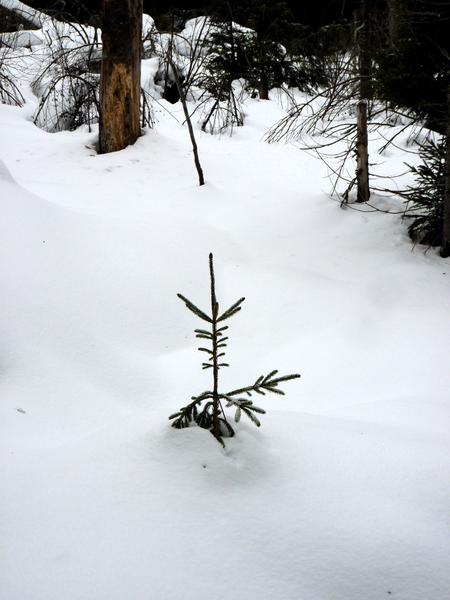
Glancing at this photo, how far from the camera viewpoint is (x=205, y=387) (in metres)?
2.86

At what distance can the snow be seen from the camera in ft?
4.26

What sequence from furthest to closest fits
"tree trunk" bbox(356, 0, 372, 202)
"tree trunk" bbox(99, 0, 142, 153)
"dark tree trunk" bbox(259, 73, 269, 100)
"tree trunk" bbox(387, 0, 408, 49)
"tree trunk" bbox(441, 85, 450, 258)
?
"dark tree trunk" bbox(259, 73, 269, 100), "tree trunk" bbox(99, 0, 142, 153), "tree trunk" bbox(356, 0, 372, 202), "tree trunk" bbox(441, 85, 450, 258), "tree trunk" bbox(387, 0, 408, 49)

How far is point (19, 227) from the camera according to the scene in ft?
11.7

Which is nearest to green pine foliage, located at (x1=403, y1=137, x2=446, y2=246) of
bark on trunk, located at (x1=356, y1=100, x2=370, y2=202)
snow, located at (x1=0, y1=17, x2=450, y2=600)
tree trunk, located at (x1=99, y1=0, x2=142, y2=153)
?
snow, located at (x1=0, y1=17, x2=450, y2=600)

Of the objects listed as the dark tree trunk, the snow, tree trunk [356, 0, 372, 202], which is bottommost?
the snow

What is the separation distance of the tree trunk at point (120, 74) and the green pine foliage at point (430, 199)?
184 inches

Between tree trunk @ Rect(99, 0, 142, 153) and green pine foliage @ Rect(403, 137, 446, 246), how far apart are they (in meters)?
4.67

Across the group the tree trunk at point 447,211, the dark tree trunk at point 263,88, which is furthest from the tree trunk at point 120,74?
the dark tree trunk at point 263,88

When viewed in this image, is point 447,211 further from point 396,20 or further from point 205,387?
point 205,387

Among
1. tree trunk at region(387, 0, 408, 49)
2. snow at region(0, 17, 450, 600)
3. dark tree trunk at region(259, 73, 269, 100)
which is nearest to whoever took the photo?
snow at region(0, 17, 450, 600)

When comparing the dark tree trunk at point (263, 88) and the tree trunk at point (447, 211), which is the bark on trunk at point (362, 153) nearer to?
the tree trunk at point (447, 211)

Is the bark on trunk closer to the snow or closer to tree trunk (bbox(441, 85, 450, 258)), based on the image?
the snow

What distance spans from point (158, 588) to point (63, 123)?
11.5 m

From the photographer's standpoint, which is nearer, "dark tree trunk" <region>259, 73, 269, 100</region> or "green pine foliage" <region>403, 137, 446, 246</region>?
"green pine foliage" <region>403, 137, 446, 246</region>
